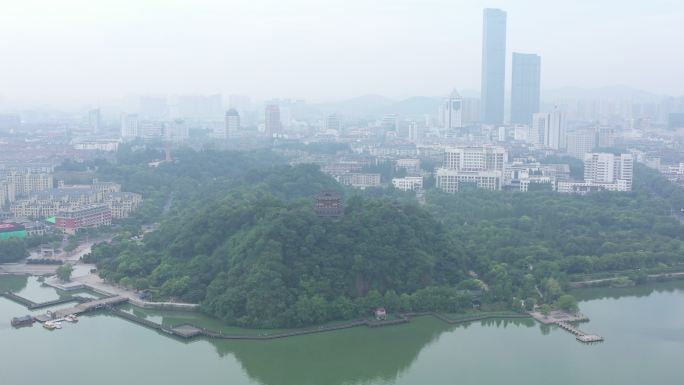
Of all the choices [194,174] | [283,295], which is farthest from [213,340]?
[194,174]

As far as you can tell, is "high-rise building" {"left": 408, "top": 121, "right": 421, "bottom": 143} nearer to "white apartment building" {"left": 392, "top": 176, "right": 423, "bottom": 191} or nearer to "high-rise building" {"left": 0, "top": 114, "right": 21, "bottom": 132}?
"white apartment building" {"left": 392, "top": 176, "right": 423, "bottom": 191}

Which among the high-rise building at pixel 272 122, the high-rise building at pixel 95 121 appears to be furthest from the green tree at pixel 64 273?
the high-rise building at pixel 95 121

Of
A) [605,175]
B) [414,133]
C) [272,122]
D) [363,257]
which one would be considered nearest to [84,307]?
[363,257]

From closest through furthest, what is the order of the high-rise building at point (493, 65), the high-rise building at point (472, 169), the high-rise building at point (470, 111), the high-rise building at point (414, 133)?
the high-rise building at point (472, 169), the high-rise building at point (414, 133), the high-rise building at point (470, 111), the high-rise building at point (493, 65)

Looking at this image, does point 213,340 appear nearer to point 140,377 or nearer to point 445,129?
point 140,377

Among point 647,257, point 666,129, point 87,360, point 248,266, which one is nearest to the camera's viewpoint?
point 87,360

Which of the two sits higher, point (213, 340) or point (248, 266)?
point (248, 266)

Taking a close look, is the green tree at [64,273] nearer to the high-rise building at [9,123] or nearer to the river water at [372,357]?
the river water at [372,357]

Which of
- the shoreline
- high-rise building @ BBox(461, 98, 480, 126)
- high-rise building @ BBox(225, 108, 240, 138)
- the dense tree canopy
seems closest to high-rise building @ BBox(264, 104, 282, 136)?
high-rise building @ BBox(225, 108, 240, 138)
